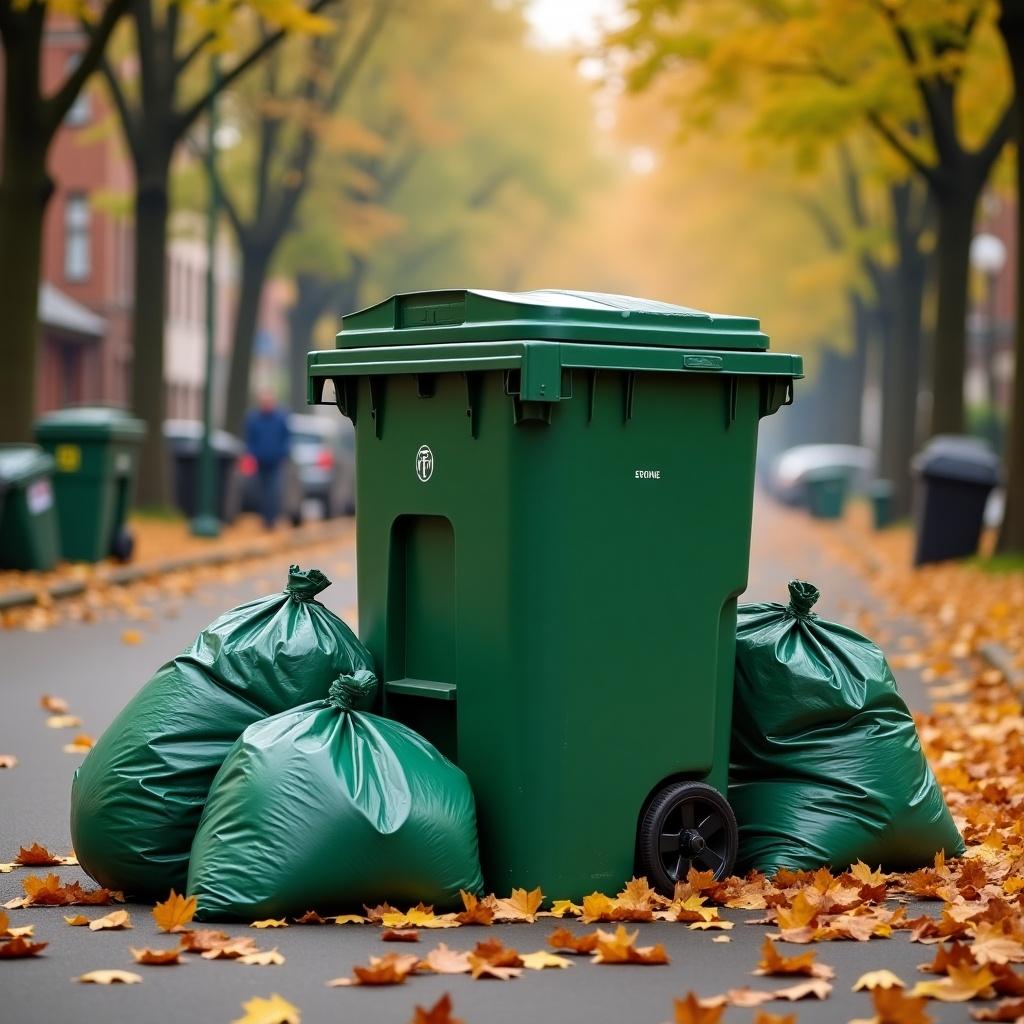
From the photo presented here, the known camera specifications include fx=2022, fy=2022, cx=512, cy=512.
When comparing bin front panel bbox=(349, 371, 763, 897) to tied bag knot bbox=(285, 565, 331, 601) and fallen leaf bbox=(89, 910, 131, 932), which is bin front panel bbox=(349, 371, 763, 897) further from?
fallen leaf bbox=(89, 910, 131, 932)

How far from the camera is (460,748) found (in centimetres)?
554

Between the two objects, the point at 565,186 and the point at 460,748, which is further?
the point at 565,186

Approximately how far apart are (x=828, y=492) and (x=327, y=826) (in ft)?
104

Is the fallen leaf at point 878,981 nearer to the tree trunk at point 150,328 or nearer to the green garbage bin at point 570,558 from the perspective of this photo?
the green garbage bin at point 570,558

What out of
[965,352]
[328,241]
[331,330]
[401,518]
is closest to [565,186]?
[331,330]

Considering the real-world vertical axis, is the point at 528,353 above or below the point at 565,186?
below

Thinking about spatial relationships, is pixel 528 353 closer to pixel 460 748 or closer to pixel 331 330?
pixel 460 748

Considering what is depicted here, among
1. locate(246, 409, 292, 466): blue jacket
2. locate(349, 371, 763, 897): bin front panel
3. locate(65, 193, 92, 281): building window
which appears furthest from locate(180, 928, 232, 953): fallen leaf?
locate(65, 193, 92, 281): building window

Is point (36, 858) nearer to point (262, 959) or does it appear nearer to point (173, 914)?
point (173, 914)

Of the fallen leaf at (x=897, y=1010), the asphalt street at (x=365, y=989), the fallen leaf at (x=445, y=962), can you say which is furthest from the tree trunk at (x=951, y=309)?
the fallen leaf at (x=897, y=1010)

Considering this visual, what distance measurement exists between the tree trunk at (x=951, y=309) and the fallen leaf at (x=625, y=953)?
18971 millimetres

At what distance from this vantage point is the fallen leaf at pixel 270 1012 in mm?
4168

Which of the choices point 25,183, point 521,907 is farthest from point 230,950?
point 25,183

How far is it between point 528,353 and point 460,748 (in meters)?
1.12
